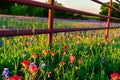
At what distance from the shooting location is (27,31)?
309cm

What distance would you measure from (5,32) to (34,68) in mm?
1006

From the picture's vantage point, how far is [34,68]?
5.83 feet

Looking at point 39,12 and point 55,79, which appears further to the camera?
point 39,12

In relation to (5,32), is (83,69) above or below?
below

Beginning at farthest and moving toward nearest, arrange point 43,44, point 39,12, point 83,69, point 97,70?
point 39,12
point 43,44
point 97,70
point 83,69

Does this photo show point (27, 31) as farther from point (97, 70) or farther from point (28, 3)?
point (97, 70)

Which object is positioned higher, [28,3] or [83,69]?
[28,3]

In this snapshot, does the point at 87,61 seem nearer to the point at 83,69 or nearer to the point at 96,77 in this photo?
the point at 83,69

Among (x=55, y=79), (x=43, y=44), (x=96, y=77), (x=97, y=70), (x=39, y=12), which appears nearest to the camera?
(x=55, y=79)

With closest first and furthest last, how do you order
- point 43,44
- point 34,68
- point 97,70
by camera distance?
1. point 34,68
2. point 97,70
3. point 43,44

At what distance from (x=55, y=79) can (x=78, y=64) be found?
2.06 feet

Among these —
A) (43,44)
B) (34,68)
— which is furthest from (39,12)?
(34,68)

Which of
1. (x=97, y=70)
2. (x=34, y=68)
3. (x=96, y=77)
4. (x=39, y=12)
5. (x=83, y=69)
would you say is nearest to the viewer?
(x=34, y=68)

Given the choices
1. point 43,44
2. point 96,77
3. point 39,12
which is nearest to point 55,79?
point 96,77
